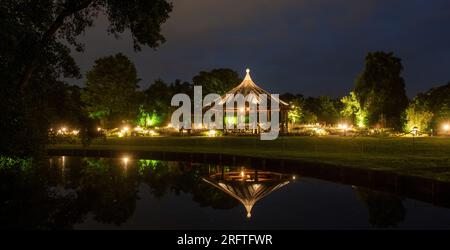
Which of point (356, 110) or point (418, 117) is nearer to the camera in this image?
point (418, 117)

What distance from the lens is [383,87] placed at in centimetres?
7362

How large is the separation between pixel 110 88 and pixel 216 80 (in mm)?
19691

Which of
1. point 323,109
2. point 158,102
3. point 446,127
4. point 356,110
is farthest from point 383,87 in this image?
point 158,102

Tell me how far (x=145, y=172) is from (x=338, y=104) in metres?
82.9

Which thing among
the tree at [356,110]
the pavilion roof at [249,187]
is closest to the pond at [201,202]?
the pavilion roof at [249,187]

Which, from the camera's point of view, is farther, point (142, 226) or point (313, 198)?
point (313, 198)

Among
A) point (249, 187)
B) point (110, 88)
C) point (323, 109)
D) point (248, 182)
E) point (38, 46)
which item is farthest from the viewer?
point (323, 109)

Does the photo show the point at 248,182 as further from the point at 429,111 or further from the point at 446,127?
the point at 429,111

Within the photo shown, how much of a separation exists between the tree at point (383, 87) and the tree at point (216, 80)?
24.0 metres

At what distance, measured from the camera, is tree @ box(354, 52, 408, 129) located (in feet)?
241

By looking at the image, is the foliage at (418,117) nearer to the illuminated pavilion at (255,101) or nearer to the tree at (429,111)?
the tree at (429,111)

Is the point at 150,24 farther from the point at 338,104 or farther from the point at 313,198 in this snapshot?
the point at 338,104

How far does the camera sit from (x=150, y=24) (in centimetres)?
1692
